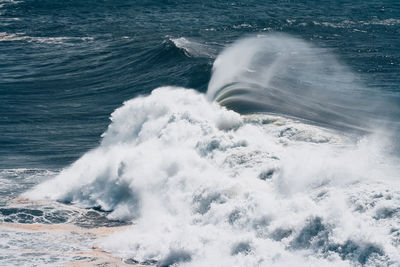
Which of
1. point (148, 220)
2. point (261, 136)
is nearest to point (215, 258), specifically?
point (148, 220)

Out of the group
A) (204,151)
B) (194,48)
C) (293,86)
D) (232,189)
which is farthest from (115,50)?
(232,189)

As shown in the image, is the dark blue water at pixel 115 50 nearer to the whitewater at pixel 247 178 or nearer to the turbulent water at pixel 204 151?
the turbulent water at pixel 204 151

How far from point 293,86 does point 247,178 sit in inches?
491

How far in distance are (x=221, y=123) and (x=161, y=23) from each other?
2938 centimetres

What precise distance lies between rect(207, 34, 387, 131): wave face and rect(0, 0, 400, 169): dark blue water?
1275 millimetres

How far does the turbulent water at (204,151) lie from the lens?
17.7 metres

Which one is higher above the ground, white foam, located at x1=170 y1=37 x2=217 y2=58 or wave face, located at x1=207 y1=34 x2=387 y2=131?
wave face, located at x1=207 y1=34 x2=387 y2=131

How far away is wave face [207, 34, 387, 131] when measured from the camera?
27328 mm

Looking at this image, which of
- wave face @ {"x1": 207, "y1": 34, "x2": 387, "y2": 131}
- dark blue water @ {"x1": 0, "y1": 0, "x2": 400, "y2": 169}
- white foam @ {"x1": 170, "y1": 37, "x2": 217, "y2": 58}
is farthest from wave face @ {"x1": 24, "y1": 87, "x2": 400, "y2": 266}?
white foam @ {"x1": 170, "y1": 37, "x2": 217, "y2": 58}

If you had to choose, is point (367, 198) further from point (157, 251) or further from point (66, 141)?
point (66, 141)

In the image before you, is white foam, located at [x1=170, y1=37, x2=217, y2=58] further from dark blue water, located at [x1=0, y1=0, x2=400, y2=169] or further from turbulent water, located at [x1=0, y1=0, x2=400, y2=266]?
dark blue water, located at [x1=0, y1=0, x2=400, y2=169]

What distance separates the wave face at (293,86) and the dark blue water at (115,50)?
128 cm

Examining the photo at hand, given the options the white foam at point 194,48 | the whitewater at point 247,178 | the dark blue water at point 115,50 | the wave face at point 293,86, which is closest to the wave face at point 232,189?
the whitewater at point 247,178

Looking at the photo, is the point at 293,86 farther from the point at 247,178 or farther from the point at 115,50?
the point at 115,50
